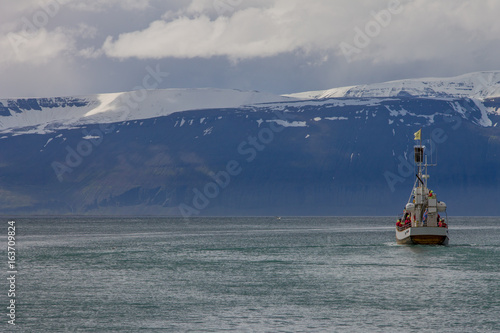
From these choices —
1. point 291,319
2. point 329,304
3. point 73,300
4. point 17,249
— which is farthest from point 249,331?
point 17,249

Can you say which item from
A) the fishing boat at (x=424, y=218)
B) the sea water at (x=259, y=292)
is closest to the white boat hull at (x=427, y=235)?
the fishing boat at (x=424, y=218)

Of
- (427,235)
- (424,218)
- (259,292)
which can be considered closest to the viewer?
(259,292)

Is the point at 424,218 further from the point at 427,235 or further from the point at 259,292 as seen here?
the point at 259,292

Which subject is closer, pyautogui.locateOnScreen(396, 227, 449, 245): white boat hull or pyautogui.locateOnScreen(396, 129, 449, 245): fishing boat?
pyautogui.locateOnScreen(396, 129, 449, 245): fishing boat

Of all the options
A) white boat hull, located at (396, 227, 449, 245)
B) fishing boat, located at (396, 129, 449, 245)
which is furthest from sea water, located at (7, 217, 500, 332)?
fishing boat, located at (396, 129, 449, 245)

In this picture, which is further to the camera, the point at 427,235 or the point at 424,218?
the point at 424,218

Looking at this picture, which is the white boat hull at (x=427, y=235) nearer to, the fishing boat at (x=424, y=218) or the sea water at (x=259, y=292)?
the fishing boat at (x=424, y=218)

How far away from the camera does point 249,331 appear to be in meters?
60.2

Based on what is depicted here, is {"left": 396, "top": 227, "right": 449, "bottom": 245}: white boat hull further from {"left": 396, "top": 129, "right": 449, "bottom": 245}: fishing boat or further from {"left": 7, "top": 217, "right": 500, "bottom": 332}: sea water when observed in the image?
{"left": 7, "top": 217, "right": 500, "bottom": 332}: sea water

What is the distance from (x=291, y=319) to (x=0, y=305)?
23795 millimetres

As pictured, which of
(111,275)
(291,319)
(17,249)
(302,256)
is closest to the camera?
(291,319)

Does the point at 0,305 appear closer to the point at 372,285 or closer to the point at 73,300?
the point at 73,300

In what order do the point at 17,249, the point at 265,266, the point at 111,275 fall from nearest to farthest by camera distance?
the point at 111,275, the point at 265,266, the point at 17,249

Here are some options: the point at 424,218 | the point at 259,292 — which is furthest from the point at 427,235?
the point at 259,292
